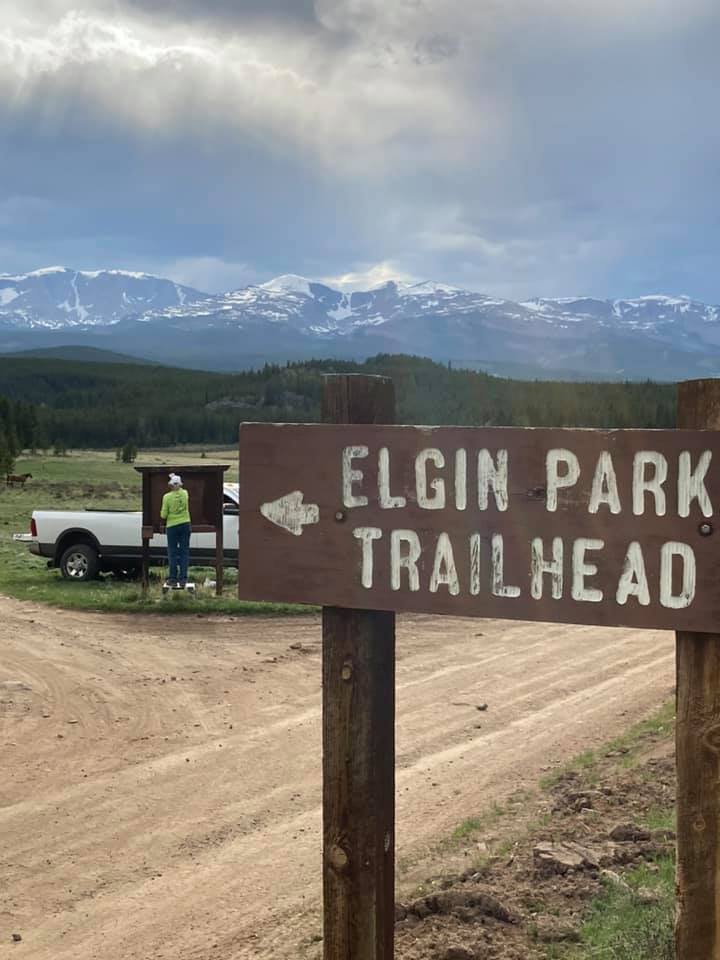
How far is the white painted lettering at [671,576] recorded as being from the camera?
2.66 metres

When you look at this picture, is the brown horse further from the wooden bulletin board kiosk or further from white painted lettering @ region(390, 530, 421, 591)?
white painted lettering @ region(390, 530, 421, 591)

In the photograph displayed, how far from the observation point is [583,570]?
278 cm

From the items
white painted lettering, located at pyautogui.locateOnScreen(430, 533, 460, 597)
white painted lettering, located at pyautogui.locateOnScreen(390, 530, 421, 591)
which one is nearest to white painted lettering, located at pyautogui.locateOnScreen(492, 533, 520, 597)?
white painted lettering, located at pyautogui.locateOnScreen(430, 533, 460, 597)

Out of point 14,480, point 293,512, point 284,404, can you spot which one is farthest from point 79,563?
point 284,404

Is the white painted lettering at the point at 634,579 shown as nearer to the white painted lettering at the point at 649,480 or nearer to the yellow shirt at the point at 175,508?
the white painted lettering at the point at 649,480

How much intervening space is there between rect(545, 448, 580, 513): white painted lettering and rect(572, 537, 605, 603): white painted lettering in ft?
0.43

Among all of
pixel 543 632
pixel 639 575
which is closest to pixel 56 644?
pixel 543 632

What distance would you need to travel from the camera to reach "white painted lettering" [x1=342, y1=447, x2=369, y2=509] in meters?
3.03

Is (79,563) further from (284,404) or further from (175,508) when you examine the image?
(284,404)

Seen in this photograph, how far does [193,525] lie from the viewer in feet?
49.8

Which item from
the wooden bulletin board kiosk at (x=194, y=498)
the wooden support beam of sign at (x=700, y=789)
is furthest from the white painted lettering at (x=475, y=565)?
the wooden bulletin board kiosk at (x=194, y=498)

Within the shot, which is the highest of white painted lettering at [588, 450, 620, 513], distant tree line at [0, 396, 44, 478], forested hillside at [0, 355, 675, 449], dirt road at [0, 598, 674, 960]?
forested hillside at [0, 355, 675, 449]

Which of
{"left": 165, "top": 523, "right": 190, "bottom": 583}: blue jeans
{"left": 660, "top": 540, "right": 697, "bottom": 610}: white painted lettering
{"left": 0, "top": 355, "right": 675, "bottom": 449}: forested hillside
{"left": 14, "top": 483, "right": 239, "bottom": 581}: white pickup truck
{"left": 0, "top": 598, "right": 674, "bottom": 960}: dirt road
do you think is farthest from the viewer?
{"left": 0, "top": 355, "right": 675, "bottom": 449}: forested hillside

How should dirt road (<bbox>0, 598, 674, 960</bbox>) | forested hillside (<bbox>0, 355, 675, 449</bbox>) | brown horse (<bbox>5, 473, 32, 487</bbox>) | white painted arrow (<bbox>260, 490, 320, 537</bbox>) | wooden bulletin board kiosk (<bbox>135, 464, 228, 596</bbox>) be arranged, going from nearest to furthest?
white painted arrow (<bbox>260, 490, 320, 537</bbox>)
dirt road (<bbox>0, 598, 674, 960</bbox>)
wooden bulletin board kiosk (<bbox>135, 464, 228, 596</bbox>)
brown horse (<bbox>5, 473, 32, 487</bbox>)
forested hillside (<bbox>0, 355, 675, 449</bbox>)
